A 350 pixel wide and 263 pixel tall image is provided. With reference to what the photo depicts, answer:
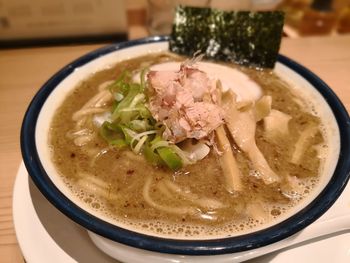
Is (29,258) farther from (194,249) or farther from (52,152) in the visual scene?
(194,249)

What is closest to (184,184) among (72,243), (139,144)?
(139,144)

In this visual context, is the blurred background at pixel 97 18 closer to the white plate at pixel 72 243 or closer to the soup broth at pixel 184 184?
the soup broth at pixel 184 184

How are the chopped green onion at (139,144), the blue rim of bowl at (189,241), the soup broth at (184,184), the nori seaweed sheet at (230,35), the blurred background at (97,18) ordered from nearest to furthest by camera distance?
the blue rim of bowl at (189,241), the soup broth at (184,184), the chopped green onion at (139,144), the nori seaweed sheet at (230,35), the blurred background at (97,18)

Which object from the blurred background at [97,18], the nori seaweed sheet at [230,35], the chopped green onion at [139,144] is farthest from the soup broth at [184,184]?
the blurred background at [97,18]

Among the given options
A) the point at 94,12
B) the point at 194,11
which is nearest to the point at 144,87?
the point at 194,11

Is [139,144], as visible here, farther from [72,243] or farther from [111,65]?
[111,65]

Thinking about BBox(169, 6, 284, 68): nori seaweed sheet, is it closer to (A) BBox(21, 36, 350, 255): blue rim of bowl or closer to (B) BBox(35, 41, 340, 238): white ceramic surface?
(B) BBox(35, 41, 340, 238): white ceramic surface
